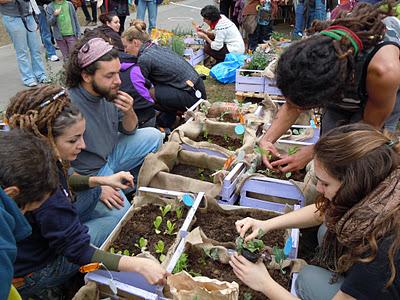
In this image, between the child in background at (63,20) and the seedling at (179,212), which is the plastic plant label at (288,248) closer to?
the seedling at (179,212)

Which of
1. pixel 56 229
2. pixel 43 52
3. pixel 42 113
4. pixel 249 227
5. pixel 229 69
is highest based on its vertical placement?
pixel 42 113

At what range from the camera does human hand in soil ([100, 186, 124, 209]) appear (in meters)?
2.37

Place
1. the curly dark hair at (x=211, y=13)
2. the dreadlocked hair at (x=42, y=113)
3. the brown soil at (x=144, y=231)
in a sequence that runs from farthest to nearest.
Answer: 1. the curly dark hair at (x=211, y=13)
2. the brown soil at (x=144, y=231)
3. the dreadlocked hair at (x=42, y=113)

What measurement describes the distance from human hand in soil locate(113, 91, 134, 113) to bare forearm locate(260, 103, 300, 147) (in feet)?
3.27

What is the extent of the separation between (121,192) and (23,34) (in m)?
3.56

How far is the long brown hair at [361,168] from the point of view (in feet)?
4.21

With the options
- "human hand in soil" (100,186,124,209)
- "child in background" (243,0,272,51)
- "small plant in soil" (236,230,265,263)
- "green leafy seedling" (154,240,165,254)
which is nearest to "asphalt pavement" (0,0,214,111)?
"child in background" (243,0,272,51)

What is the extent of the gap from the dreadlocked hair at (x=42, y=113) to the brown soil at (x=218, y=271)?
89 centimetres

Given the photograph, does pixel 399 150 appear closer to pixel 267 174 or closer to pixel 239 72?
pixel 267 174

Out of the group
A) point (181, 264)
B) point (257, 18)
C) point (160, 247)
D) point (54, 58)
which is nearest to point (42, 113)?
point (160, 247)

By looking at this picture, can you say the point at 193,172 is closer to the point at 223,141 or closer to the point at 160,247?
the point at 223,141

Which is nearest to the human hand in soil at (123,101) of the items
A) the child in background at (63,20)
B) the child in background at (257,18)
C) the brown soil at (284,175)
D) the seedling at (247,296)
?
the brown soil at (284,175)

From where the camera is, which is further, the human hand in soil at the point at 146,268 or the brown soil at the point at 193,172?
the brown soil at the point at 193,172

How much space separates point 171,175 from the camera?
2.62m
